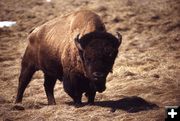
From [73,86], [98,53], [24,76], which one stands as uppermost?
[98,53]

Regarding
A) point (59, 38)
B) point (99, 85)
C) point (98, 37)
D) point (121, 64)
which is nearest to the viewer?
point (98, 37)

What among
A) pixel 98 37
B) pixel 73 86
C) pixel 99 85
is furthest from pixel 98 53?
pixel 73 86

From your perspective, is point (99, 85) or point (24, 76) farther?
point (24, 76)

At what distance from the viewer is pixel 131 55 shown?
480 inches

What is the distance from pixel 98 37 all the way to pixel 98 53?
0.35 m

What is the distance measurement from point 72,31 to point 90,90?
1119 mm

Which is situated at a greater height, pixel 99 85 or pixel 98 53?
pixel 98 53

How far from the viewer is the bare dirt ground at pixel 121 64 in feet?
21.8

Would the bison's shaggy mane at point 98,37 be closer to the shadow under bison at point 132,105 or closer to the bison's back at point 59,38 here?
the bison's back at point 59,38

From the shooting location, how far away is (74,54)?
7129 millimetres

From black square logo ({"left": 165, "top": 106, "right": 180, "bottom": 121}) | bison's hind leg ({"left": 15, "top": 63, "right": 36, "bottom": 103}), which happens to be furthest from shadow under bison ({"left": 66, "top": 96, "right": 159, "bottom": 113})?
bison's hind leg ({"left": 15, "top": 63, "right": 36, "bottom": 103})

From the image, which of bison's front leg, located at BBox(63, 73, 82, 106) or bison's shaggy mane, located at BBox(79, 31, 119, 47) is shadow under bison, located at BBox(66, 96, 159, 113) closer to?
bison's front leg, located at BBox(63, 73, 82, 106)

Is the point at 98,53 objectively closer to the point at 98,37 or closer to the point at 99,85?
the point at 98,37

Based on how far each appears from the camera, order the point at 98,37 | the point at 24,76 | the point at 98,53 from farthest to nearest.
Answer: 1. the point at 24,76
2. the point at 98,37
3. the point at 98,53
